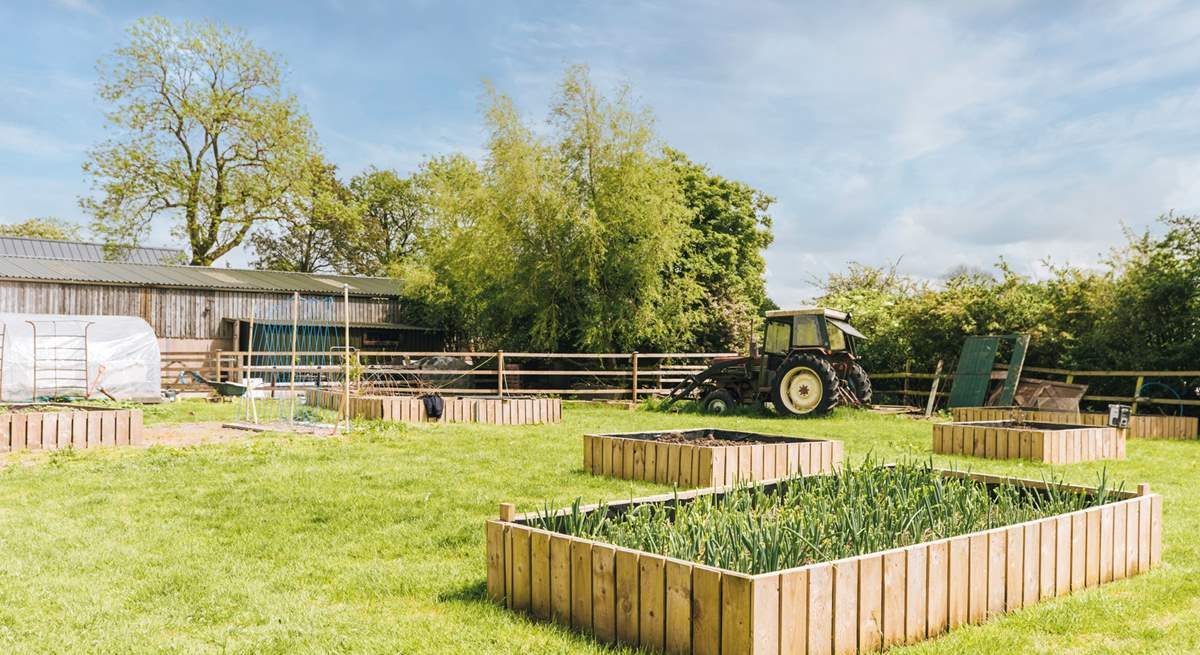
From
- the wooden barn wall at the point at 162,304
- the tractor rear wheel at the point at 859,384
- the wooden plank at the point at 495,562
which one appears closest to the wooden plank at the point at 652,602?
the wooden plank at the point at 495,562

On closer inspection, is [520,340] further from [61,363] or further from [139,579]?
[139,579]

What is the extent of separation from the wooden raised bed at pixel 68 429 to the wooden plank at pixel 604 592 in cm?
885

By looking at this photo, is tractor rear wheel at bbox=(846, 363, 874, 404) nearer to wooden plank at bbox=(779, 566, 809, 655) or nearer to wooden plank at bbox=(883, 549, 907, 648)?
wooden plank at bbox=(883, 549, 907, 648)

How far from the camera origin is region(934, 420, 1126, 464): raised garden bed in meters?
9.47

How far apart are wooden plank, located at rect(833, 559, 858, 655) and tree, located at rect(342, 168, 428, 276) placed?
1642 inches

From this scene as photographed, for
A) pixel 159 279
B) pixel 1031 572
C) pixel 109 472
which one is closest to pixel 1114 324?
pixel 1031 572

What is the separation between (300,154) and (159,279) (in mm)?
9658

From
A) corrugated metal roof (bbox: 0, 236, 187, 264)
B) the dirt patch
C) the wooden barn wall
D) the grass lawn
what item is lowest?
the grass lawn

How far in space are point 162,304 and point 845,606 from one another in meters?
29.7

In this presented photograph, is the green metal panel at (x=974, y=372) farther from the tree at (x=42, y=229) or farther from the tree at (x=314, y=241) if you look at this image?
the tree at (x=42, y=229)

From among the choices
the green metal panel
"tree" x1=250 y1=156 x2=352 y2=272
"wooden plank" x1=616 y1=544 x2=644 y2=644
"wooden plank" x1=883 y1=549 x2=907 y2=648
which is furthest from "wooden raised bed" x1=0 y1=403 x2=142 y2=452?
"tree" x1=250 y1=156 x2=352 y2=272

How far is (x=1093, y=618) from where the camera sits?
4.12m

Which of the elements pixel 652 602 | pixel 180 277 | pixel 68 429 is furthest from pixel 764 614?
pixel 180 277

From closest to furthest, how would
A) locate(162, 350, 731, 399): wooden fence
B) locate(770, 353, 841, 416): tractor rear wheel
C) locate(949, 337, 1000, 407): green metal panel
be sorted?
locate(770, 353, 841, 416): tractor rear wheel < locate(949, 337, 1000, 407): green metal panel < locate(162, 350, 731, 399): wooden fence
